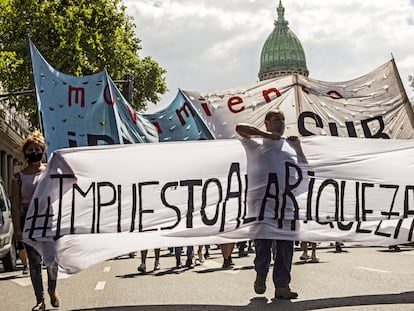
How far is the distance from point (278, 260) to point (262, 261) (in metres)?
0.21

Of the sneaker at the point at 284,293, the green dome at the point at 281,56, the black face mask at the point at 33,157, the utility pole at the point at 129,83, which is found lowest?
the sneaker at the point at 284,293

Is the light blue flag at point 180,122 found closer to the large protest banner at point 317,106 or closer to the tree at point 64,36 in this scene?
the large protest banner at point 317,106

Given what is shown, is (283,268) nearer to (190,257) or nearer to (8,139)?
(190,257)

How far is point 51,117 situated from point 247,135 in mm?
2818

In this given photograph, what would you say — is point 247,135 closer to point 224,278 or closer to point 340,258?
point 224,278

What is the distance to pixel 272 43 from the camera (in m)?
146

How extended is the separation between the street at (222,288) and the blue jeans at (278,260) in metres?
0.23

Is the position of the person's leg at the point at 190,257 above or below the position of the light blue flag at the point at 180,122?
below

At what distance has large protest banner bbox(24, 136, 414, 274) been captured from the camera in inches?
310

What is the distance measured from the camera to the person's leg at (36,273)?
7.69m

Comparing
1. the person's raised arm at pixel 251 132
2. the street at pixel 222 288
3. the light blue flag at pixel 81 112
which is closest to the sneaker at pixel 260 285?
the street at pixel 222 288

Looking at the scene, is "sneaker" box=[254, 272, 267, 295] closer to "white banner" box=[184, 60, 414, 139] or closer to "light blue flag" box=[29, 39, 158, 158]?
"white banner" box=[184, 60, 414, 139]

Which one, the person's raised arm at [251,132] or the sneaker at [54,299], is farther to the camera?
the person's raised arm at [251,132]

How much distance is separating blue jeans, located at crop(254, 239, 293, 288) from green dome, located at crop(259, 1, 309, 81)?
13058 cm
